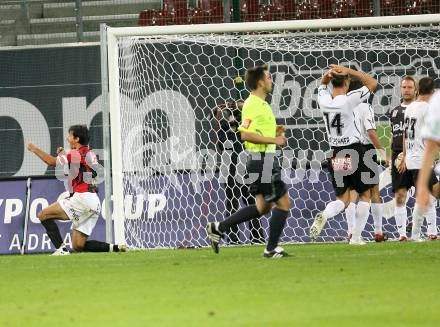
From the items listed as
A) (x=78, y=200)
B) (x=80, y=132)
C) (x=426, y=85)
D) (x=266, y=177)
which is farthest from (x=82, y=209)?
(x=426, y=85)

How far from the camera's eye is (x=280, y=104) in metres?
15.9

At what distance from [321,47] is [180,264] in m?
5.61

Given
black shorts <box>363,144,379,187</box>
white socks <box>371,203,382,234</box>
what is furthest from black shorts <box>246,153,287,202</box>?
white socks <box>371,203,382,234</box>

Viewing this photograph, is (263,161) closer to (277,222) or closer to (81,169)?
(277,222)

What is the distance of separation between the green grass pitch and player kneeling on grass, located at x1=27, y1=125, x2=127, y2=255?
168 centimetres

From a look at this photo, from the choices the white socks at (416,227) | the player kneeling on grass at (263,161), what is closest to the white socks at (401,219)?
the white socks at (416,227)

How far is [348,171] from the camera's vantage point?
42.9 ft

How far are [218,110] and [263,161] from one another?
13.8 feet

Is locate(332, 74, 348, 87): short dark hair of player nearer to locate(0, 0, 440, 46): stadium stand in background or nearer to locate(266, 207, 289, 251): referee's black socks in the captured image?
locate(266, 207, 289, 251): referee's black socks

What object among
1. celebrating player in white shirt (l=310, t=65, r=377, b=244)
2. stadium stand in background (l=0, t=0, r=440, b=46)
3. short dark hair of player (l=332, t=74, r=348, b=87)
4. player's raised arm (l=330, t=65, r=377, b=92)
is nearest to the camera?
player's raised arm (l=330, t=65, r=377, b=92)

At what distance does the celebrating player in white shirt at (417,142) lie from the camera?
13438 millimetres

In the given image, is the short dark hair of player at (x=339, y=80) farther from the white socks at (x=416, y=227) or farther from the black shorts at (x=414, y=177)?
the white socks at (x=416, y=227)

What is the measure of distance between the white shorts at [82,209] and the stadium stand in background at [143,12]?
15.0ft

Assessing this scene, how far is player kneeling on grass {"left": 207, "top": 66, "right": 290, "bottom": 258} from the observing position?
430 inches
